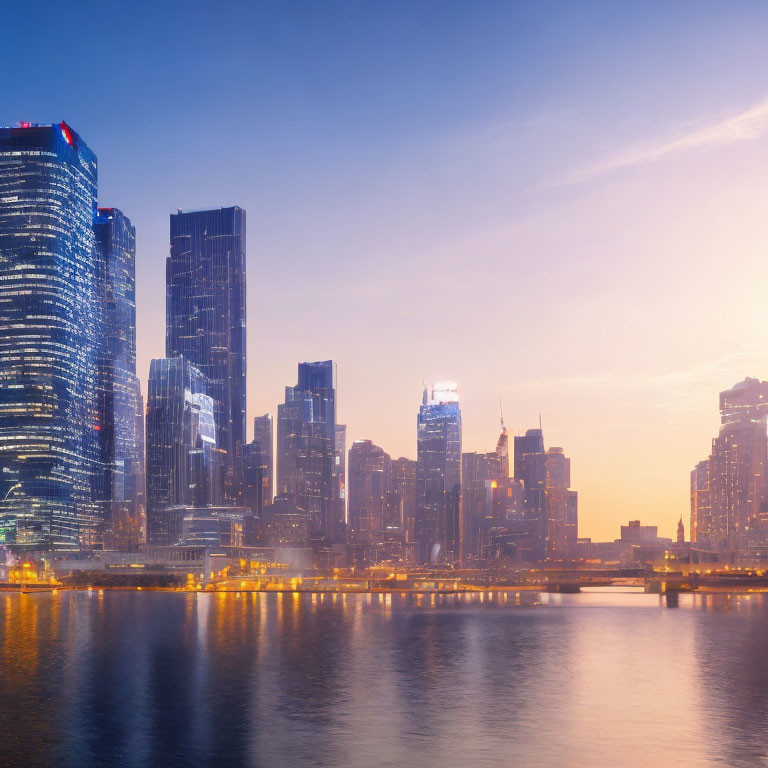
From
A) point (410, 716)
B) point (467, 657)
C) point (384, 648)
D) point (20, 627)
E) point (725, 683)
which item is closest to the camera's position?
point (410, 716)

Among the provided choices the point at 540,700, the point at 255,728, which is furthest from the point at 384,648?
the point at 255,728

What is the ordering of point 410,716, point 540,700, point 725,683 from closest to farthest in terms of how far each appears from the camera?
point 410,716 → point 540,700 → point 725,683

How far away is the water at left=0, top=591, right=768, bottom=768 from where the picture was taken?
67.6 m

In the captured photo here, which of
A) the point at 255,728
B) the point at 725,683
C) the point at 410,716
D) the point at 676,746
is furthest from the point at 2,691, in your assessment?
the point at 725,683

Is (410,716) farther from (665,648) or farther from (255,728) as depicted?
(665,648)

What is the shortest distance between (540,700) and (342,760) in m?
31.9

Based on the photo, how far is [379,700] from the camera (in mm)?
89750

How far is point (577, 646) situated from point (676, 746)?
75.8 meters

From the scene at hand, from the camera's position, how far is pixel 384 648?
138 m

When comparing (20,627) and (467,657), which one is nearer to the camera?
(467,657)

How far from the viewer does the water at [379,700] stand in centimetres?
6762

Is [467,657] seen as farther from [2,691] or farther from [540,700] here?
[2,691]

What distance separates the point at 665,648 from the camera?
14325 centimetres

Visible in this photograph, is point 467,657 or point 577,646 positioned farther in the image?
point 577,646
